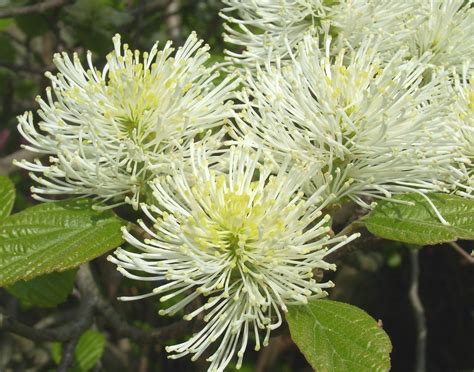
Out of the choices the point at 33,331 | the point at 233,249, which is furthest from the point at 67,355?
the point at 233,249

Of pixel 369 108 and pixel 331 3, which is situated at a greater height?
pixel 331 3

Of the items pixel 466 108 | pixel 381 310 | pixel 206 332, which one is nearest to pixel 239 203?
pixel 206 332

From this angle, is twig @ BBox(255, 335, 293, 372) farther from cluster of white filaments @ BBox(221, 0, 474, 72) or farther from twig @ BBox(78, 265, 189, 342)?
cluster of white filaments @ BBox(221, 0, 474, 72)

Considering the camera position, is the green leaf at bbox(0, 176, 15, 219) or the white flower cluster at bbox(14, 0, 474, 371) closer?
the white flower cluster at bbox(14, 0, 474, 371)

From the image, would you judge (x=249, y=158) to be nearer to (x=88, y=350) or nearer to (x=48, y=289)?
(x=48, y=289)

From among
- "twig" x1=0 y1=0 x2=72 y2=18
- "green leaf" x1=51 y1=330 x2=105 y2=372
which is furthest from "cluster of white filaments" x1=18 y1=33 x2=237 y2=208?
"green leaf" x1=51 y1=330 x2=105 y2=372

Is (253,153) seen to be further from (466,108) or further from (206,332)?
(466,108)

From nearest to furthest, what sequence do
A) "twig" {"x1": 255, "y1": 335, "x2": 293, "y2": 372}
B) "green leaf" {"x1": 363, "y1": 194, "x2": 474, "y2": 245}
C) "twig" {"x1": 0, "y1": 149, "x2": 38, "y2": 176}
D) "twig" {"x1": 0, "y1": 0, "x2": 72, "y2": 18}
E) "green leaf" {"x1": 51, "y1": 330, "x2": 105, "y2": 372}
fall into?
"green leaf" {"x1": 363, "y1": 194, "x2": 474, "y2": 245}
"twig" {"x1": 0, "y1": 149, "x2": 38, "y2": 176}
"twig" {"x1": 0, "y1": 0, "x2": 72, "y2": 18}
"green leaf" {"x1": 51, "y1": 330, "x2": 105, "y2": 372}
"twig" {"x1": 255, "y1": 335, "x2": 293, "y2": 372}
